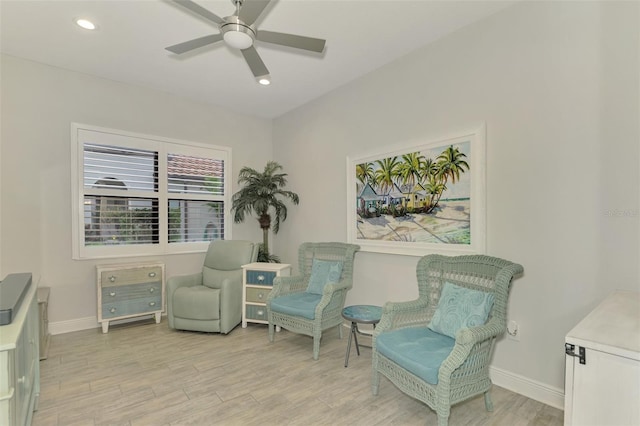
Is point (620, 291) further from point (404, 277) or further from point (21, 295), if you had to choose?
point (21, 295)

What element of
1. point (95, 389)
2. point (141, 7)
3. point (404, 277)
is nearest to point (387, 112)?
point (404, 277)

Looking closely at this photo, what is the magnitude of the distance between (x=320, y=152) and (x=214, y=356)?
2708mm

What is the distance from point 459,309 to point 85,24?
381 cm

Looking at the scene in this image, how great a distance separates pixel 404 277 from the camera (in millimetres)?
3109

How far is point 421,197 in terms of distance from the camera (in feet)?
9.64

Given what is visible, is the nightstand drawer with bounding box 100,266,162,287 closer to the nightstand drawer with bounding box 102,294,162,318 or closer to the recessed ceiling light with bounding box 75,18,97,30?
the nightstand drawer with bounding box 102,294,162,318

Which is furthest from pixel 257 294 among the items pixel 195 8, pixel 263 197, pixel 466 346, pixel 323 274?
pixel 195 8

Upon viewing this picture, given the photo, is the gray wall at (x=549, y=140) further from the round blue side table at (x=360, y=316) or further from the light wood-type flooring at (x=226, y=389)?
the light wood-type flooring at (x=226, y=389)

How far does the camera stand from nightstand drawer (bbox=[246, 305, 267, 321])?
11.9 feet

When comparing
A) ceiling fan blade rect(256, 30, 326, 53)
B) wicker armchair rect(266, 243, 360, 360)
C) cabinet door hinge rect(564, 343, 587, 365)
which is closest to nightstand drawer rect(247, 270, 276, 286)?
wicker armchair rect(266, 243, 360, 360)

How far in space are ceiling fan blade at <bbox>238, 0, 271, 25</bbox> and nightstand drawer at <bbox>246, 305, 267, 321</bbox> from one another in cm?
288

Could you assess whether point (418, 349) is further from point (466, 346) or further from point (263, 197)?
point (263, 197)

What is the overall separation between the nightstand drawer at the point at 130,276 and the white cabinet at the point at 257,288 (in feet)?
3.60

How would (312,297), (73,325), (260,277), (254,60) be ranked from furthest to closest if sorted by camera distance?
(260,277), (73,325), (312,297), (254,60)
